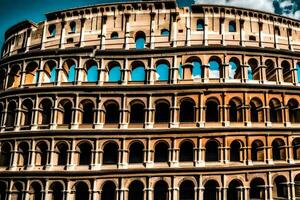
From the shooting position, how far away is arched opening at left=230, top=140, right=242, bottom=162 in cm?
2165

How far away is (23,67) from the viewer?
2450 centimetres

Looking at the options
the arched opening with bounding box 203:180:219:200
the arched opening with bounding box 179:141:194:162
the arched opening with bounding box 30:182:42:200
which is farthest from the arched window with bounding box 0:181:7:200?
the arched opening with bounding box 203:180:219:200

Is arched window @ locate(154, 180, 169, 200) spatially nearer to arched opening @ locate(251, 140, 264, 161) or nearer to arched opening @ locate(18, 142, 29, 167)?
arched opening @ locate(251, 140, 264, 161)

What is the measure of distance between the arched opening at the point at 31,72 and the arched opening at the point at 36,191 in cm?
732

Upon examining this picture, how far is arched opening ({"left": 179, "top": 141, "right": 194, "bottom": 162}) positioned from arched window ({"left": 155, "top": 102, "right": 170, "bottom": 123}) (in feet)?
6.86

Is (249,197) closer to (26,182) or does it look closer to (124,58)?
(124,58)

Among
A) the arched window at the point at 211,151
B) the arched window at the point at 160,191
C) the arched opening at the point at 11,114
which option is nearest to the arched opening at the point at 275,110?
the arched window at the point at 211,151

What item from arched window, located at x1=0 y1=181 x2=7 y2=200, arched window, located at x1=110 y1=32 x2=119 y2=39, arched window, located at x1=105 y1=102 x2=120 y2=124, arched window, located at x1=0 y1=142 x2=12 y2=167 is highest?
arched window, located at x1=110 y1=32 x2=119 y2=39

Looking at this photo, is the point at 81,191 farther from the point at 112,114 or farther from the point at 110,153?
the point at 112,114

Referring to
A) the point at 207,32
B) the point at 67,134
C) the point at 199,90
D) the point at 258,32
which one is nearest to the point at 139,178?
the point at 67,134

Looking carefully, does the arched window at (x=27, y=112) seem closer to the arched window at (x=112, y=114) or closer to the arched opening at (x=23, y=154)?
the arched opening at (x=23, y=154)

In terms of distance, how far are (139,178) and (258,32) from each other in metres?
13.4

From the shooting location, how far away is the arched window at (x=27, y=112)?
23.5 meters

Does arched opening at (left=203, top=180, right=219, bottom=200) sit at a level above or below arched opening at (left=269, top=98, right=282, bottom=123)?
below
